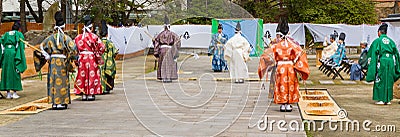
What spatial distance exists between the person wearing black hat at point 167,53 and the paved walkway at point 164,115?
0.85 m

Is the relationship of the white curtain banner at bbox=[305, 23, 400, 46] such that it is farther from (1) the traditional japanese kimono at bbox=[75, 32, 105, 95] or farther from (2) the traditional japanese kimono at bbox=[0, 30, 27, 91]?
(2) the traditional japanese kimono at bbox=[0, 30, 27, 91]

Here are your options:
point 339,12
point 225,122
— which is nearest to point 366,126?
point 225,122

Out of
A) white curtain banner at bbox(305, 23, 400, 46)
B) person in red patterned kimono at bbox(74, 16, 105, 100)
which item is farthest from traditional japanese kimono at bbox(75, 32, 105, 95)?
white curtain banner at bbox(305, 23, 400, 46)

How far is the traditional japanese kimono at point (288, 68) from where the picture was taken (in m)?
8.25

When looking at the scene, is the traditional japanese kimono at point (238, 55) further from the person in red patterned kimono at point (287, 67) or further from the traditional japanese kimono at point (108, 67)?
the person in red patterned kimono at point (287, 67)

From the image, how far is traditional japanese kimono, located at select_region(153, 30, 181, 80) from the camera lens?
11.7m

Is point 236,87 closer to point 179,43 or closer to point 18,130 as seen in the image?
point 179,43

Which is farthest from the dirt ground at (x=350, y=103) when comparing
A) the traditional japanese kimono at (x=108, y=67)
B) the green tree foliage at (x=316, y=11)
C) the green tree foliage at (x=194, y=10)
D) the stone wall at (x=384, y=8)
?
the stone wall at (x=384, y=8)

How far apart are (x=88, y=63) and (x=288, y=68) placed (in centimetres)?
361

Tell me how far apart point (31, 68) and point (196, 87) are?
5582 mm

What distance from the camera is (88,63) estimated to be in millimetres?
9453

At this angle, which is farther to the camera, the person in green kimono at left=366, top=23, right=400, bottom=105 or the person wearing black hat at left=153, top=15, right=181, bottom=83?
the person wearing black hat at left=153, top=15, right=181, bottom=83

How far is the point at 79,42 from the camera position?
9328 mm

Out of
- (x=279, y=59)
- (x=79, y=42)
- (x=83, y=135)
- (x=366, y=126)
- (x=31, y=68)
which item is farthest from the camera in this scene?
(x=31, y=68)
